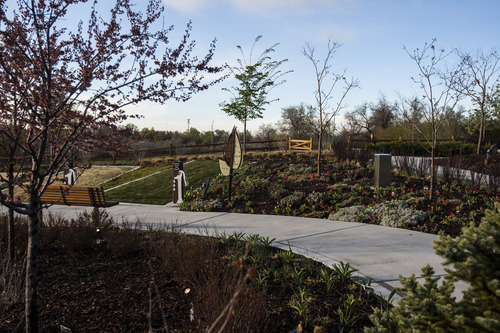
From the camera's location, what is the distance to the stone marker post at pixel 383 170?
8.97 metres

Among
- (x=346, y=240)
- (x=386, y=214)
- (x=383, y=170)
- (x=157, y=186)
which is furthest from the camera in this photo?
(x=157, y=186)

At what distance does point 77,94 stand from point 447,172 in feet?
28.0

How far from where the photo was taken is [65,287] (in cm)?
405

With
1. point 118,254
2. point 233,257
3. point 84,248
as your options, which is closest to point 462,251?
point 233,257

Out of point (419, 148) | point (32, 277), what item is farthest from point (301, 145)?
point (32, 277)

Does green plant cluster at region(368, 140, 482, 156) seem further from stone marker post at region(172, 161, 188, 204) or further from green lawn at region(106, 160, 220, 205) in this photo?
stone marker post at region(172, 161, 188, 204)

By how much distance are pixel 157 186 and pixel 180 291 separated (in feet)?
32.1

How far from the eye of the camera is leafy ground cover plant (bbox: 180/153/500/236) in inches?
272

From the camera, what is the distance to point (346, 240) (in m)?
5.68

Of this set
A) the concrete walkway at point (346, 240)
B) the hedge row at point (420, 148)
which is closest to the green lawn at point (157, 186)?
the concrete walkway at point (346, 240)

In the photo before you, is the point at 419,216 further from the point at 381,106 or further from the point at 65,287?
the point at 381,106

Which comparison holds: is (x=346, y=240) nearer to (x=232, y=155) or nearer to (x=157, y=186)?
(x=232, y=155)

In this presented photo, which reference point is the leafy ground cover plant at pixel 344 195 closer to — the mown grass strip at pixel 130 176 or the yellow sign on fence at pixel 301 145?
the mown grass strip at pixel 130 176

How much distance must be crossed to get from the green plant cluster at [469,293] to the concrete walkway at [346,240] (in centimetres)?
191
